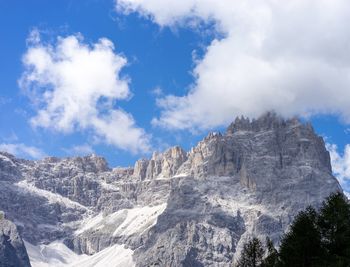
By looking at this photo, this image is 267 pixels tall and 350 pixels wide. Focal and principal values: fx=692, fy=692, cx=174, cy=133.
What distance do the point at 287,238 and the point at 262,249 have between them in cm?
604

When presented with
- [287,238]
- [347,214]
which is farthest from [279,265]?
[347,214]

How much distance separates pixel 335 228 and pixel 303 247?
9.39ft

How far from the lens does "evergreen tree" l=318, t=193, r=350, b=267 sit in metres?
50.7

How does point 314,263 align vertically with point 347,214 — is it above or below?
below

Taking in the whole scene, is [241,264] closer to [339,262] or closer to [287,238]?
[287,238]

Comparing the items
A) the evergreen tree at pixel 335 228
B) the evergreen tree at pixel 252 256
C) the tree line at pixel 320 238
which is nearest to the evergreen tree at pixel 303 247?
the tree line at pixel 320 238

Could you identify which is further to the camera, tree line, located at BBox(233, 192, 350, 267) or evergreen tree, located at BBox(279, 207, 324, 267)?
evergreen tree, located at BBox(279, 207, 324, 267)

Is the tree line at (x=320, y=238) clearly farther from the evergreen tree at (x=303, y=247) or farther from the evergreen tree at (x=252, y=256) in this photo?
the evergreen tree at (x=252, y=256)

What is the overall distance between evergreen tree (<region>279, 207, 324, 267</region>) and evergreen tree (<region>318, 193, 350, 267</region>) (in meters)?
0.58

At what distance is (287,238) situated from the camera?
56.9m

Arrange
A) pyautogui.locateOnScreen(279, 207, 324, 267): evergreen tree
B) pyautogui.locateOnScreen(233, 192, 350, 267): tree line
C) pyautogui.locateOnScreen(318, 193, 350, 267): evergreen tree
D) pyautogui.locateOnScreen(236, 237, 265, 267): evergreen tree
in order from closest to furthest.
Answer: pyautogui.locateOnScreen(318, 193, 350, 267): evergreen tree → pyautogui.locateOnScreen(233, 192, 350, 267): tree line → pyautogui.locateOnScreen(279, 207, 324, 267): evergreen tree → pyautogui.locateOnScreen(236, 237, 265, 267): evergreen tree

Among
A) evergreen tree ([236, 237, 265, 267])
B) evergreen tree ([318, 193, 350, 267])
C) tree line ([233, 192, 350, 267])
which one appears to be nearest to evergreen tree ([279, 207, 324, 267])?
tree line ([233, 192, 350, 267])

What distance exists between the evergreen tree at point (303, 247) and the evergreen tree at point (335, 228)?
58 cm

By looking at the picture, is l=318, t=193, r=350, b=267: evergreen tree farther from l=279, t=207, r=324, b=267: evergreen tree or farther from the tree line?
l=279, t=207, r=324, b=267: evergreen tree
